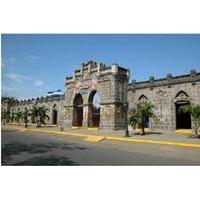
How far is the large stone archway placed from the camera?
91.1 ft

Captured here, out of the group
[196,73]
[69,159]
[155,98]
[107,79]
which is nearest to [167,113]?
[155,98]

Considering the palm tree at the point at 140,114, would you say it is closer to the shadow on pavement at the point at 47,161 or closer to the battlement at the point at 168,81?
the battlement at the point at 168,81

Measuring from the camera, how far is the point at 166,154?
1361 cm

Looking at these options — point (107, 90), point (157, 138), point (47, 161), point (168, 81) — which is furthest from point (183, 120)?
point (47, 161)

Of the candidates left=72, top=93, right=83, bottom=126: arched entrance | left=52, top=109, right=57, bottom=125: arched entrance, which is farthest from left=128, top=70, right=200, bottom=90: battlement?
left=52, top=109, right=57, bottom=125: arched entrance

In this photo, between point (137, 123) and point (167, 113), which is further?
point (167, 113)

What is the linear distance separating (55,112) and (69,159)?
3213 cm

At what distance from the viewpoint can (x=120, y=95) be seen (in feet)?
93.4

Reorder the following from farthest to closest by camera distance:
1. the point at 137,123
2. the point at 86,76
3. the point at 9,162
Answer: the point at 86,76 → the point at 137,123 → the point at 9,162

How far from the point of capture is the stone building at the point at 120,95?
24234 mm

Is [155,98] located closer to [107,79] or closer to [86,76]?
[107,79]

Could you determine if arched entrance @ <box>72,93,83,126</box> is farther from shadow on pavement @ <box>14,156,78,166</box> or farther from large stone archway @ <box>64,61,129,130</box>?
shadow on pavement @ <box>14,156,78,166</box>

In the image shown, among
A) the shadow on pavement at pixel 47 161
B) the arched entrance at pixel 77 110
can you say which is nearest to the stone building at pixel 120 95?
the arched entrance at pixel 77 110

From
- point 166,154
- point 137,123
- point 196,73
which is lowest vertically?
point 166,154
